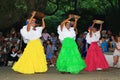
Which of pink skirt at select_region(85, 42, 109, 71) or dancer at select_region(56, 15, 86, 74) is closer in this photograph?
dancer at select_region(56, 15, 86, 74)

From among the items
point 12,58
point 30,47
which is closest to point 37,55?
point 30,47

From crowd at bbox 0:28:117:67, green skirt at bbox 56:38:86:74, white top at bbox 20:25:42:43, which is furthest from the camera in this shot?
crowd at bbox 0:28:117:67

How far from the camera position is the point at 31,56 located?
49.2ft

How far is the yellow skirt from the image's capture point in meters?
14.9

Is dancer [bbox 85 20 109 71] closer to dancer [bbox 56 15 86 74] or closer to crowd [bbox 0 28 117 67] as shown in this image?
dancer [bbox 56 15 86 74]

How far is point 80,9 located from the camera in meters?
28.4

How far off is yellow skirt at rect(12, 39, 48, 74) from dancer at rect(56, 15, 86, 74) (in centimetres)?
61

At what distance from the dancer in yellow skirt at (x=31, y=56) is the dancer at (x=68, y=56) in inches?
25.4

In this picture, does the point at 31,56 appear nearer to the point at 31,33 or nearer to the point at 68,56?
the point at 31,33

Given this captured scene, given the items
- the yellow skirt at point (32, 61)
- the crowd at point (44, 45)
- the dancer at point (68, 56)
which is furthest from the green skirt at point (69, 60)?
the crowd at point (44, 45)

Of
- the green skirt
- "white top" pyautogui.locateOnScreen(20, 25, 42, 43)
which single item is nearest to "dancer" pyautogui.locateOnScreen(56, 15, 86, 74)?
the green skirt

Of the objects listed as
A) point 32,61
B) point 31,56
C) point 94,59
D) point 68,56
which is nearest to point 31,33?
point 31,56

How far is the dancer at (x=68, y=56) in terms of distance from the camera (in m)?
14.8

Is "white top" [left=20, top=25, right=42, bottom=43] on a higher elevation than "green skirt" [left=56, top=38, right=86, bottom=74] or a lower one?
higher
